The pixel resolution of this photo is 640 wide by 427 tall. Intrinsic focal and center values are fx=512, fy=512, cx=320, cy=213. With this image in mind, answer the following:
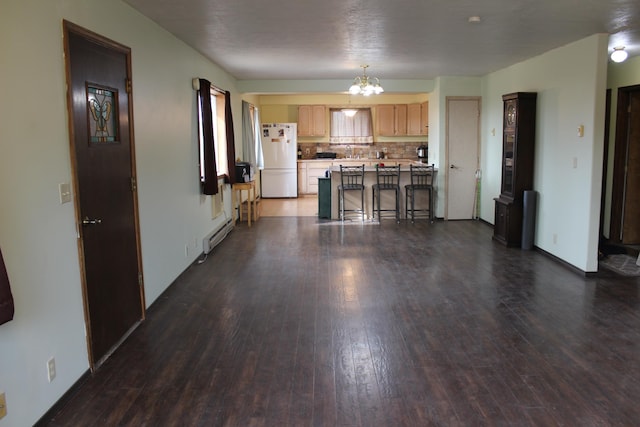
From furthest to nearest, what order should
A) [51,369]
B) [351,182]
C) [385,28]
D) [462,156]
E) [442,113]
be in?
[351,182], [462,156], [442,113], [385,28], [51,369]

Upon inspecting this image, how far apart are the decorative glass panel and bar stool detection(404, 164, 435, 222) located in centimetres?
617

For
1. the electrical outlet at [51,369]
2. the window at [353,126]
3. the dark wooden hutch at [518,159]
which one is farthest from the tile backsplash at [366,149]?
the electrical outlet at [51,369]

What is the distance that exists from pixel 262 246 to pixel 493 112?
4.43m

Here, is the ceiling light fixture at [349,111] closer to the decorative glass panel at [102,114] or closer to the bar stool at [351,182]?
the bar stool at [351,182]

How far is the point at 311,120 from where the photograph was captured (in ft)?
41.1

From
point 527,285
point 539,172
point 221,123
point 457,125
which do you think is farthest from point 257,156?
point 527,285

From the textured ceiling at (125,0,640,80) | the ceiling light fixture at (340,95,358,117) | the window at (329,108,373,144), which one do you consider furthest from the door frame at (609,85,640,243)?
the ceiling light fixture at (340,95,358,117)

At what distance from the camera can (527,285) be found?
5.08 metres

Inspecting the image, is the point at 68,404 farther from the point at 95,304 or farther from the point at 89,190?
the point at 89,190

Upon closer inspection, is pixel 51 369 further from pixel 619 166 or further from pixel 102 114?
pixel 619 166

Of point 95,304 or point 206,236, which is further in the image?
point 206,236

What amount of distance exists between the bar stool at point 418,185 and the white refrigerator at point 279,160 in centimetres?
372

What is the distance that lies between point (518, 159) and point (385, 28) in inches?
113

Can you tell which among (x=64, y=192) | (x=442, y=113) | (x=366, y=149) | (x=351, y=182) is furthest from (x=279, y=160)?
(x=64, y=192)
